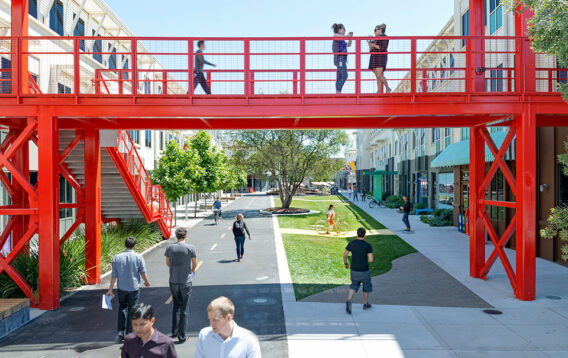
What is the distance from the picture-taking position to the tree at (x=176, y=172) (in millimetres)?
26094

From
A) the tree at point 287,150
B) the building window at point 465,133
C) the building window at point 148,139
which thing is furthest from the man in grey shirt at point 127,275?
the building window at point 148,139

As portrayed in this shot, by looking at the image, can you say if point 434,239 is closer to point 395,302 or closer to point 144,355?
point 395,302

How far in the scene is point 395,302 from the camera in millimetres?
9414

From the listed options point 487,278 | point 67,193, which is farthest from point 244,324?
point 67,193

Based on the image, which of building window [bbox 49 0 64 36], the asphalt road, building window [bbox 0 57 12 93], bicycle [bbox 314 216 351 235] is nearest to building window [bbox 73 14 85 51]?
building window [bbox 49 0 64 36]

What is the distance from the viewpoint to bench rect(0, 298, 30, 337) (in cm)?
751

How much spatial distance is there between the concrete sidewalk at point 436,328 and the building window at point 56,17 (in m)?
16.8

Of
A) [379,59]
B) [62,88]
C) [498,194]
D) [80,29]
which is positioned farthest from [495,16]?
[80,29]

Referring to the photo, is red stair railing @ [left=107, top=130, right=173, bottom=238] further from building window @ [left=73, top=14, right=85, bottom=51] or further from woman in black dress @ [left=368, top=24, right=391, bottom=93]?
building window @ [left=73, top=14, right=85, bottom=51]

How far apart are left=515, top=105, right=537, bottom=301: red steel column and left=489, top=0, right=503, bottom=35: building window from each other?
1108 centimetres

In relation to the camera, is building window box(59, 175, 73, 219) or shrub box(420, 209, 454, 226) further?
shrub box(420, 209, 454, 226)

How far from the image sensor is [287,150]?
3506 cm

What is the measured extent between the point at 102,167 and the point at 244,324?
8.22 meters

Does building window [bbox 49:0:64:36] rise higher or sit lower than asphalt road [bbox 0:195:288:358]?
higher
